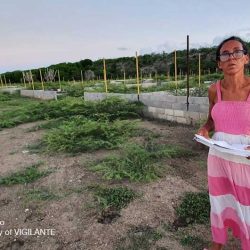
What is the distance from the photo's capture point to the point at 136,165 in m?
3.70

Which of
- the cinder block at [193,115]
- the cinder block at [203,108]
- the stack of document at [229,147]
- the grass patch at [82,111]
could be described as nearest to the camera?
the stack of document at [229,147]

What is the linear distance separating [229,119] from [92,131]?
151 inches

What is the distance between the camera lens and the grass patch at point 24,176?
3.74m

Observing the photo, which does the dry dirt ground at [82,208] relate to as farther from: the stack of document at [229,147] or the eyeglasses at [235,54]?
the eyeglasses at [235,54]

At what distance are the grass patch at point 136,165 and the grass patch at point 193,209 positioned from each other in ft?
1.90

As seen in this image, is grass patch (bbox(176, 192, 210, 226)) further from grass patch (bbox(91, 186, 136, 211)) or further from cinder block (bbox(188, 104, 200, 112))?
cinder block (bbox(188, 104, 200, 112))

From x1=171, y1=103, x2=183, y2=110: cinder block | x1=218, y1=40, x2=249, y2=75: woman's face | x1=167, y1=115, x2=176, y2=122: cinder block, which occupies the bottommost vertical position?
x1=167, y1=115, x2=176, y2=122: cinder block

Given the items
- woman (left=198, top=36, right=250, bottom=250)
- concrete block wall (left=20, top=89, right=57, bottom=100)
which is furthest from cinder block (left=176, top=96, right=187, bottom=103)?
concrete block wall (left=20, top=89, right=57, bottom=100)

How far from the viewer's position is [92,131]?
5.36 metres

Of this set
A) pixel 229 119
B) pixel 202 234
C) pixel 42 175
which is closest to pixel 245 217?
pixel 229 119

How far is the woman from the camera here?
168 centimetres

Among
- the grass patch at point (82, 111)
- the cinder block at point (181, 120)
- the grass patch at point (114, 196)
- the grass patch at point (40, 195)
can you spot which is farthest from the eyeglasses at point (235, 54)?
the grass patch at point (82, 111)

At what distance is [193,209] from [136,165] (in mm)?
1054

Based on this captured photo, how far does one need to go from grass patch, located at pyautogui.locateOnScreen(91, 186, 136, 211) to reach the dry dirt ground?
2.7 inches
